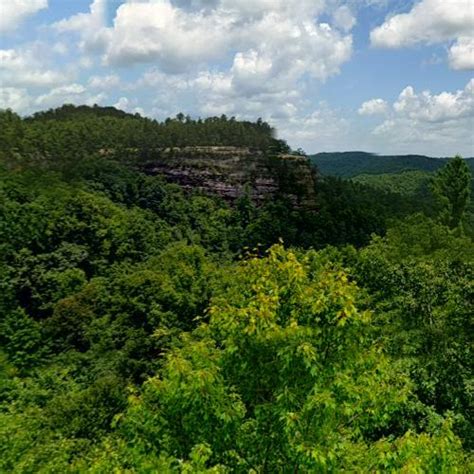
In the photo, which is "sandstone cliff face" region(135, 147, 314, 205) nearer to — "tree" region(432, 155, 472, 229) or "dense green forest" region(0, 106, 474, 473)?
"dense green forest" region(0, 106, 474, 473)

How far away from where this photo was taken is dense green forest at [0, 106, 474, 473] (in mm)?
7375

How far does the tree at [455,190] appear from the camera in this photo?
6756cm

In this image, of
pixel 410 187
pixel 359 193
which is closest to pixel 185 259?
pixel 359 193

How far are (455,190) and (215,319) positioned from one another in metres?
66.7

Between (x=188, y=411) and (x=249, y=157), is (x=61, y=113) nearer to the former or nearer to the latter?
(x=249, y=157)

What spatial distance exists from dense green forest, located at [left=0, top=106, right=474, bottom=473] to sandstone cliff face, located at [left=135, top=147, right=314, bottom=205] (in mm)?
2657

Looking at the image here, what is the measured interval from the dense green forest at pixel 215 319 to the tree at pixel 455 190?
0.27 m

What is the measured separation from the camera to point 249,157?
97688 millimetres

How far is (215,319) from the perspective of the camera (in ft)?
26.0

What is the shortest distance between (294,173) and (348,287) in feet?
285

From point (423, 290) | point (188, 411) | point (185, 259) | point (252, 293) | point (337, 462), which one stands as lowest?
point (185, 259)

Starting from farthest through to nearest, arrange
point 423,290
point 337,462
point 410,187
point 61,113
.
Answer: point 410,187, point 61,113, point 423,290, point 337,462

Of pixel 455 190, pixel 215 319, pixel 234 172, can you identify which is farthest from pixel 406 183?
pixel 215 319

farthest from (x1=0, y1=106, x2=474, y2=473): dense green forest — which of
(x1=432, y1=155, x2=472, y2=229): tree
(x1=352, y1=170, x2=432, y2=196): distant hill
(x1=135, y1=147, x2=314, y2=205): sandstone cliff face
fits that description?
(x1=352, y1=170, x2=432, y2=196): distant hill
